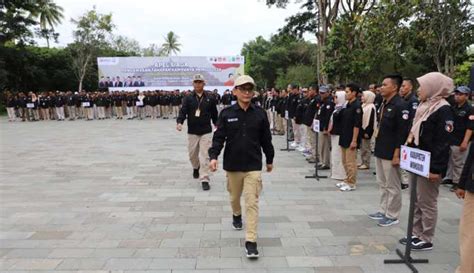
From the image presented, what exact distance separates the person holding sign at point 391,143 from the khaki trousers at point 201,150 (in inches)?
122

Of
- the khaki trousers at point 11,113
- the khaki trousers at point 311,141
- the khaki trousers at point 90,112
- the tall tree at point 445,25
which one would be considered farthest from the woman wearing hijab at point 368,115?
the khaki trousers at point 11,113

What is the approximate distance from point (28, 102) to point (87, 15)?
15456 millimetres

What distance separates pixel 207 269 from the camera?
4.04 m

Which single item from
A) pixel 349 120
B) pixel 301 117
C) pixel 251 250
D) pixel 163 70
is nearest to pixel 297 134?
pixel 301 117

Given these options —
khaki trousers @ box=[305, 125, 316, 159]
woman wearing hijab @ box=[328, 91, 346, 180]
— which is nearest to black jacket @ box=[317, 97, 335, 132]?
woman wearing hijab @ box=[328, 91, 346, 180]

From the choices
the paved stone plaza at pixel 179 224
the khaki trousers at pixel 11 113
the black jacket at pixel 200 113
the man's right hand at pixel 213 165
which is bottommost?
the paved stone plaza at pixel 179 224

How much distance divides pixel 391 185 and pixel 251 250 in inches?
84.0

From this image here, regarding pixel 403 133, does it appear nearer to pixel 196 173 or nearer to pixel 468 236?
pixel 468 236

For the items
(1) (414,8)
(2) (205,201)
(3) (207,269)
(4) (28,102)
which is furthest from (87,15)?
(3) (207,269)

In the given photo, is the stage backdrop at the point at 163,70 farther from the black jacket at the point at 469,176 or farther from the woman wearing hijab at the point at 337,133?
the black jacket at the point at 469,176

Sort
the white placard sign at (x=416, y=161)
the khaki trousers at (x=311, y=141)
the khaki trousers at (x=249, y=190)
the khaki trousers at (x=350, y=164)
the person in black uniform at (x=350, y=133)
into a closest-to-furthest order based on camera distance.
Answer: the white placard sign at (x=416, y=161) → the khaki trousers at (x=249, y=190) → the person in black uniform at (x=350, y=133) → the khaki trousers at (x=350, y=164) → the khaki trousers at (x=311, y=141)

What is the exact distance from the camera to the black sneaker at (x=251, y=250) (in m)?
4.26

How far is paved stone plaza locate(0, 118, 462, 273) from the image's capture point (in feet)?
13.8

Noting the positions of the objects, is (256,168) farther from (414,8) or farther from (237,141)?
(414,8)
